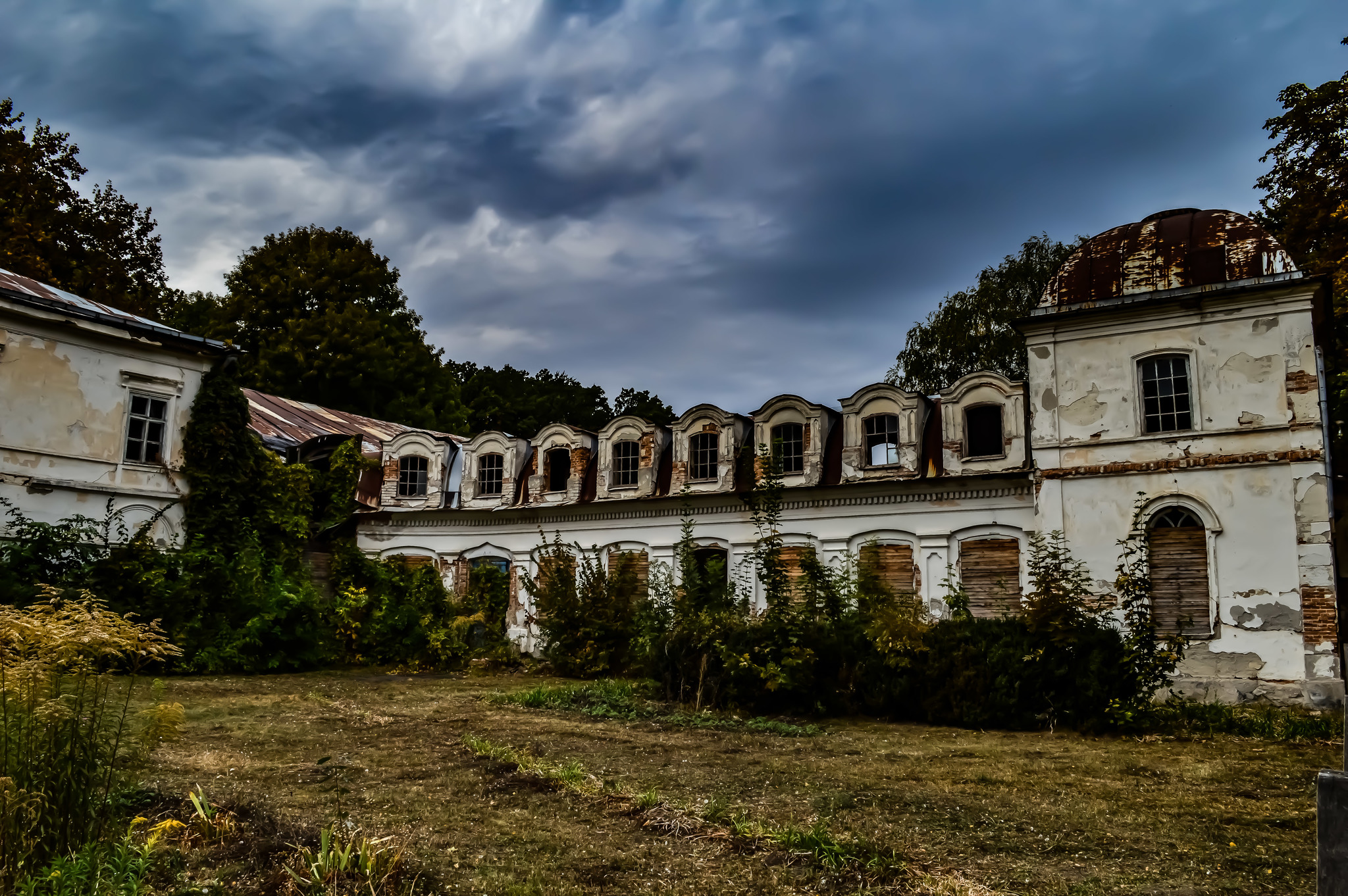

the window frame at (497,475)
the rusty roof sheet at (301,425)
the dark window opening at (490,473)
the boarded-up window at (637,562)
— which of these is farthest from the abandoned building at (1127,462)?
the rusty roof sheet at (301,425)

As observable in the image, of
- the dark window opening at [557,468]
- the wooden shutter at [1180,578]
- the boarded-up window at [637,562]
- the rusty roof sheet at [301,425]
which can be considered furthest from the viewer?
the rusty roof sheet at [301,425]

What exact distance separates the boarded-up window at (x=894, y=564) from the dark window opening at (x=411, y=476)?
1146 cm

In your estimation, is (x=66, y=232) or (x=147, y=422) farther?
(x=66, y=232)

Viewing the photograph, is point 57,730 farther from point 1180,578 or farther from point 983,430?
point 983,430

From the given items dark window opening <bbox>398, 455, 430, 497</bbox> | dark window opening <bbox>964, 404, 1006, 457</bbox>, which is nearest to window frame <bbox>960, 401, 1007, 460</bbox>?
dark window opening <bbox>964, 404, 1006, 457</bbox>

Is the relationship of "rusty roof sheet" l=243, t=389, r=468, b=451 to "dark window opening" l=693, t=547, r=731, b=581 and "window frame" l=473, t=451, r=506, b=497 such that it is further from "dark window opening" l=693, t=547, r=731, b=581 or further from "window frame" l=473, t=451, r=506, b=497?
"dark window opening" l=693, t=547, r=731, b=581

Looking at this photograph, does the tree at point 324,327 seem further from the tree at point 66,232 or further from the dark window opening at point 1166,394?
the dark window opening at point 1166,394

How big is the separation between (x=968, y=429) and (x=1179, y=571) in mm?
4551

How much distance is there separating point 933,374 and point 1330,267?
14.4m

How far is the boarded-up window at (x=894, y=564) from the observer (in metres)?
18.5

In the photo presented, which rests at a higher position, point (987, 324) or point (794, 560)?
point (987, 324)

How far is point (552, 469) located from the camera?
23.6 metres

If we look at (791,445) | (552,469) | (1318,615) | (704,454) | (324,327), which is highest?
(324,327)

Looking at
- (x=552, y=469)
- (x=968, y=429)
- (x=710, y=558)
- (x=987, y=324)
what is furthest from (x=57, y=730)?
(x=987, y=324)
